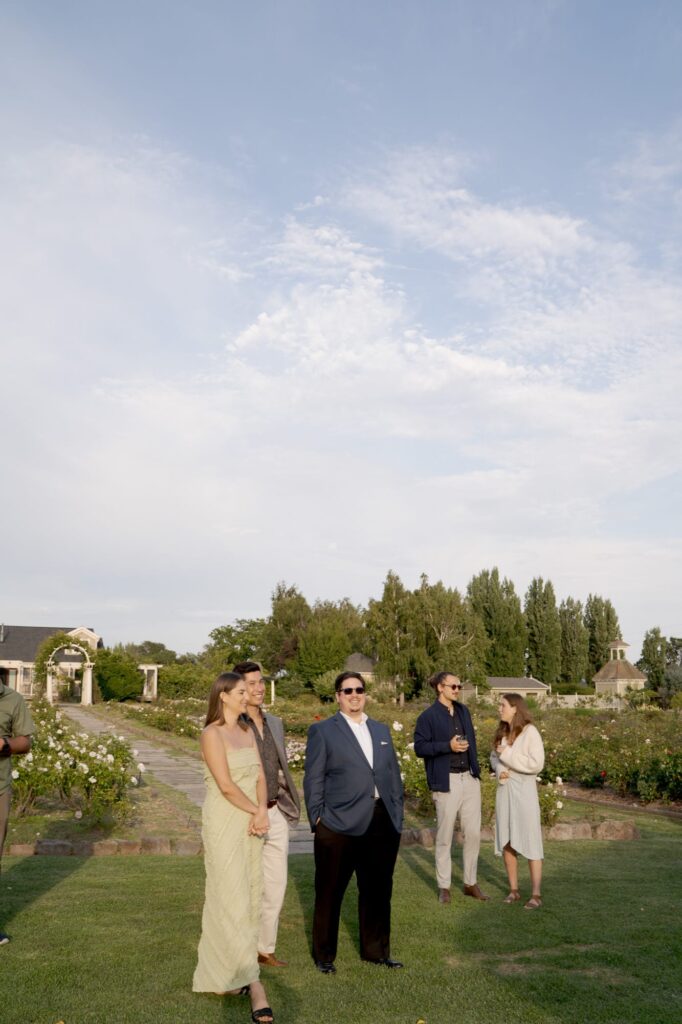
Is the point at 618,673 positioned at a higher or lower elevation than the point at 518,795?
higher

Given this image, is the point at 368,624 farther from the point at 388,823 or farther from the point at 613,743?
the point at 388,823

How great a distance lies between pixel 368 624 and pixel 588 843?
135 feet

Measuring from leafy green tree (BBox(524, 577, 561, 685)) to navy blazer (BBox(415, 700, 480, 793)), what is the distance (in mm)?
65035

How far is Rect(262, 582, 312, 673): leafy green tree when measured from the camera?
6303 cm

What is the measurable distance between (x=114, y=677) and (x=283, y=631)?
20.5 meters

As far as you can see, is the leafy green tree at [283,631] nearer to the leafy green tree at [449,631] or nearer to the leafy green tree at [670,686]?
the leafy green tree at [449,631]

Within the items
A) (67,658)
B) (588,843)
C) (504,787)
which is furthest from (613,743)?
(67,658)

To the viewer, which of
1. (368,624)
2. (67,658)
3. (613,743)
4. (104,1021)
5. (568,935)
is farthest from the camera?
(67,658)

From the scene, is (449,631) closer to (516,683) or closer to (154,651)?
(516,683)

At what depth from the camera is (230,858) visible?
445 cm

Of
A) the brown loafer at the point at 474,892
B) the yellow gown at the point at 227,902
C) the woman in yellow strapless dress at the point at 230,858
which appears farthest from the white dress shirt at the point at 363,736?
the brown loafer at the point at 474,892

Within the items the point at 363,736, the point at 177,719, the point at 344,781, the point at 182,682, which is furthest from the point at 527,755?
the point at 182,682

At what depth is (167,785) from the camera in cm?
1337

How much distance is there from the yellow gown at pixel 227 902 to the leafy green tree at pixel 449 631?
44.0m
